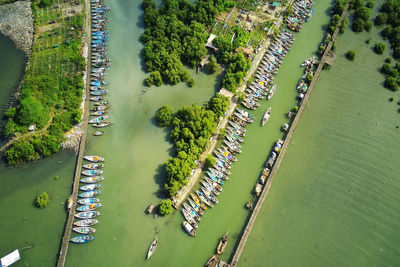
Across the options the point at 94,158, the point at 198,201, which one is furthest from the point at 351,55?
the point at 94,158

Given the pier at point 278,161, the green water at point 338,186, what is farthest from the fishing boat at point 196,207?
the green water at point 338,186

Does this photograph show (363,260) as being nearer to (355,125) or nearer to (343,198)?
(343,198)

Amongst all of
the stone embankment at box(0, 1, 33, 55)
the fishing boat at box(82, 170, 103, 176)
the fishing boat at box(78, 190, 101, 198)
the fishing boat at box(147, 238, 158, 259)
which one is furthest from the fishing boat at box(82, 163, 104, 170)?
the stone embankment at box(0, 1, 33, 55)

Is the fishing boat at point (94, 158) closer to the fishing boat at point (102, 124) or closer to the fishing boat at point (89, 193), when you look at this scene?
the fishing boat at point (89, 193)

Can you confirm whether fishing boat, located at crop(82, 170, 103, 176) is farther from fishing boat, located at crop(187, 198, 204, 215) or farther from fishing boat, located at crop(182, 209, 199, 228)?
fishing boat, located at crop(187, 198, 204, 215)

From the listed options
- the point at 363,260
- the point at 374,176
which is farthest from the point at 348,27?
the point at 363,260

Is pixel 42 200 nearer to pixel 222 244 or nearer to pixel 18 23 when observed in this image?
pixel 222 244
